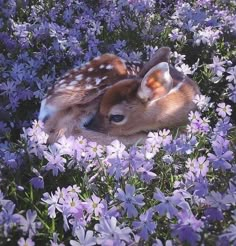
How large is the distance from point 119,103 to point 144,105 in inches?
7.8

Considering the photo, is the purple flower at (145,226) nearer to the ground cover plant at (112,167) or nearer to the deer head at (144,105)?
the ground cover plant at (112,167)

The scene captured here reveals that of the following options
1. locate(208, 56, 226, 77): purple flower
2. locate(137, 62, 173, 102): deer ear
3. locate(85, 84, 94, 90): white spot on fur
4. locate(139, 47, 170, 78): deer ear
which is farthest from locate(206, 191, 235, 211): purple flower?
locate(208, 56, 226, 77): purple flower

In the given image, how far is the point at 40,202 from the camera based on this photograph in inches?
113

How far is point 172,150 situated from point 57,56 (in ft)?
7.27

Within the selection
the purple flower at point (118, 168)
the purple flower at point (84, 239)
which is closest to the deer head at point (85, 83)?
the purple flower at point (118, 168)

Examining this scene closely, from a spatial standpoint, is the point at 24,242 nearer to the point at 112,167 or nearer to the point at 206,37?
the point at 112,167

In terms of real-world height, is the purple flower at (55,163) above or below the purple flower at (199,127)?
below

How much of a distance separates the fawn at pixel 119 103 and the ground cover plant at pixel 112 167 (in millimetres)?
Result: 195

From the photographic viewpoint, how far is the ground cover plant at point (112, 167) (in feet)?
8.20

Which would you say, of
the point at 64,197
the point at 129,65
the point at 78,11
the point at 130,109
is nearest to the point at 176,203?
the point at 64,197

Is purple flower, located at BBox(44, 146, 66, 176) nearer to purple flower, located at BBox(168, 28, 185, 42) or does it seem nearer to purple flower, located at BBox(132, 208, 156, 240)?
purple flower, located at BBox(132, 208, 156, 240)

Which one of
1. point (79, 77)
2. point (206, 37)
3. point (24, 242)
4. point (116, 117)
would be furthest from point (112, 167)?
point (206, 37)

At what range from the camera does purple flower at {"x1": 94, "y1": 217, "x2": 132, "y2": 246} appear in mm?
2373

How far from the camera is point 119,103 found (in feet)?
12.6
